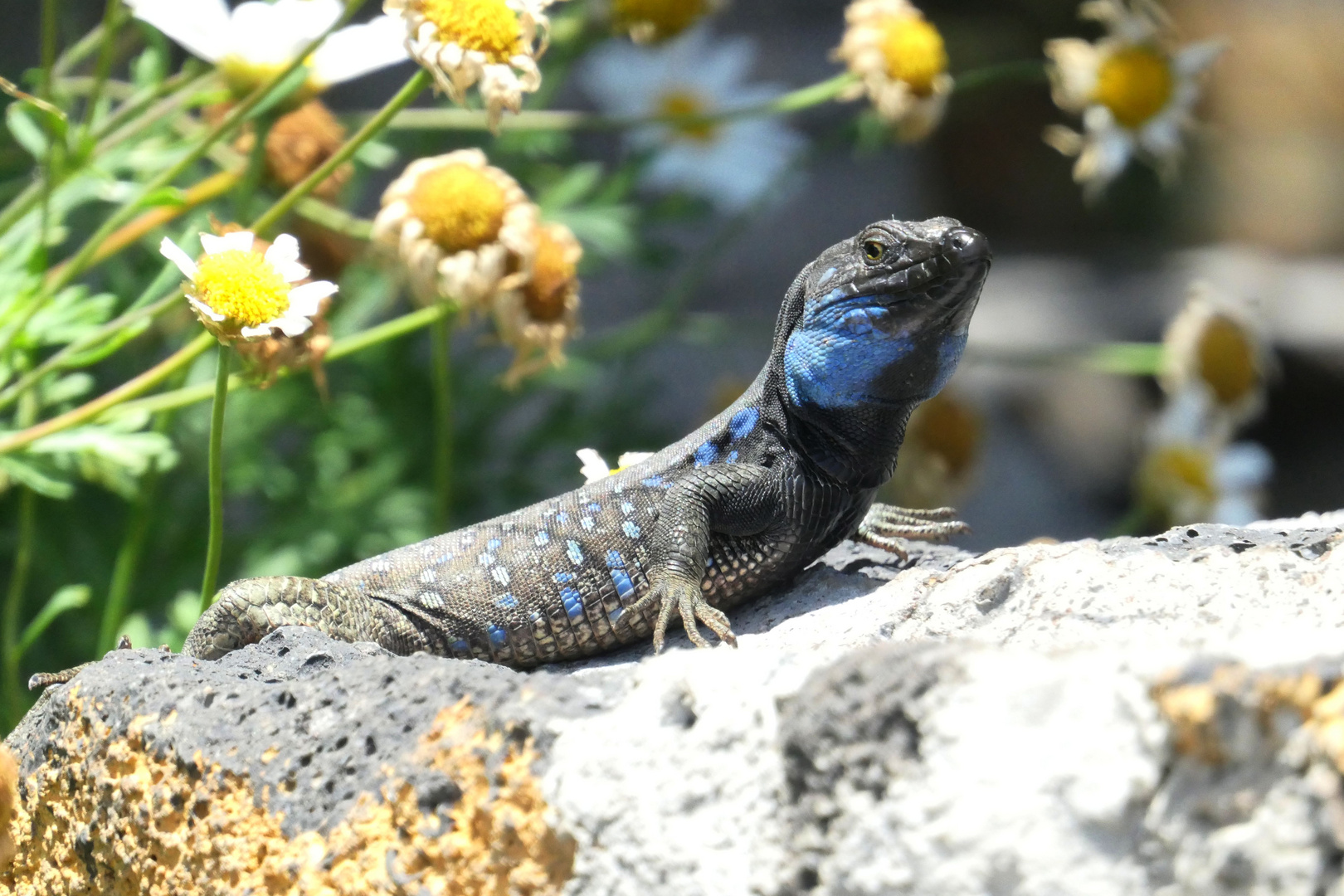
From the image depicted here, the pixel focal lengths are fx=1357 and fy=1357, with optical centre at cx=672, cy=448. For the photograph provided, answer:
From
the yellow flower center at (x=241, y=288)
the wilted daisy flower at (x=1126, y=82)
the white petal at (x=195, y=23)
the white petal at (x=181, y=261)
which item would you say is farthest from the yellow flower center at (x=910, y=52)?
the white petal at (x=181, y=261)

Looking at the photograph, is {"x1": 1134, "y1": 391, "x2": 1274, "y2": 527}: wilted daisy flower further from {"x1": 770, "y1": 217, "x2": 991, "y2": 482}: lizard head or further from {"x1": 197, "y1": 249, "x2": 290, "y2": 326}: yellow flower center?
{"x1": 197, "y1": 249, "x2": 290, "y2": 326}: yellow flower center

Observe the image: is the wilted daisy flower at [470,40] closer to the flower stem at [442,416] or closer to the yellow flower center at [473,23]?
the yellow flower center at [473,23]

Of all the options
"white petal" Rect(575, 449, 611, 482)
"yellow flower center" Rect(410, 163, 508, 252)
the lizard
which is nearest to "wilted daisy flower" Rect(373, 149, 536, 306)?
"yellow flower center" Rect(410, 163, 508, 252)

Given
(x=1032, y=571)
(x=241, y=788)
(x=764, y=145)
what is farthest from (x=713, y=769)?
(x=764, y=145)

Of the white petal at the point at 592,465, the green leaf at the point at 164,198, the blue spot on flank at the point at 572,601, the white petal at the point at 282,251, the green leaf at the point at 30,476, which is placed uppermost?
the green leaf at the point at 164,198

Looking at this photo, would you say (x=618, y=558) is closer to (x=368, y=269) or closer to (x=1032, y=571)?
(x=1032, y=571)

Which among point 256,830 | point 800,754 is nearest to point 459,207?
point 256,830
